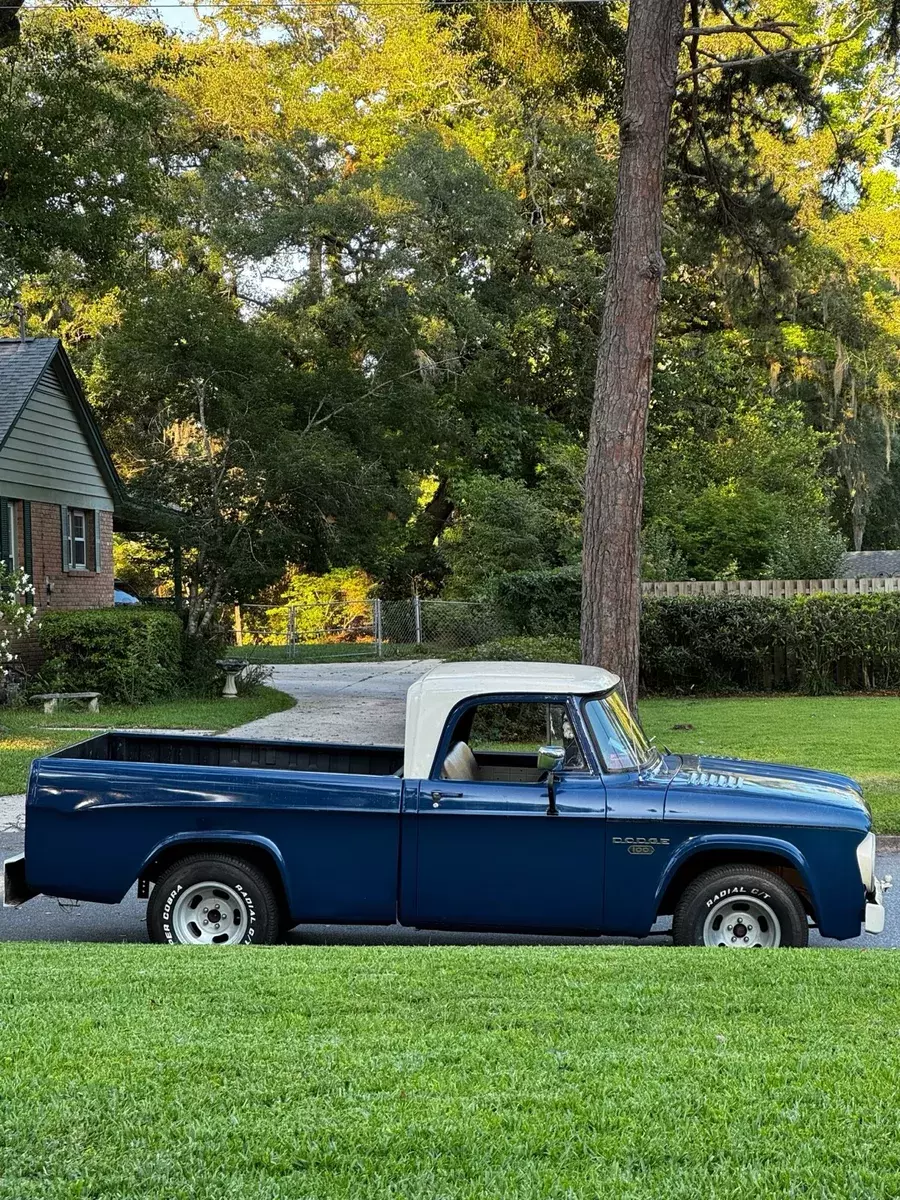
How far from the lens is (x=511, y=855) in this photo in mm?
5957

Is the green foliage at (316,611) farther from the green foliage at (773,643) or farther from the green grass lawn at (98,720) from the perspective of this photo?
the green grass lawn at (98,720)

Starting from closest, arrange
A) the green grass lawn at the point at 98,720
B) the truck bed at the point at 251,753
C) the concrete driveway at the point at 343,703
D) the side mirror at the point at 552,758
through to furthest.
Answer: the side mirror at the point at 552,758
the truck bed at the point at 251,753
the green grass lawn at the point at 98,720
the concrete driveway at the point at 343,703

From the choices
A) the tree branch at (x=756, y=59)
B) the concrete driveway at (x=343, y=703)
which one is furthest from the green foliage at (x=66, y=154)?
the tree branch at (x=756, y=59)

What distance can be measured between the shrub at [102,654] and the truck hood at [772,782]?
13.6 m

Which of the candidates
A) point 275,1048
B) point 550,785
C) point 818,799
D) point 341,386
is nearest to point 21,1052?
point 275,1048

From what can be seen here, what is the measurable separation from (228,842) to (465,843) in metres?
1.26

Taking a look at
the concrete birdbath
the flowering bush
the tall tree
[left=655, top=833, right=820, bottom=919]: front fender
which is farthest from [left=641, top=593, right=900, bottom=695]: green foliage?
[left=655, top=833, right=820, bottom=919]: front fender

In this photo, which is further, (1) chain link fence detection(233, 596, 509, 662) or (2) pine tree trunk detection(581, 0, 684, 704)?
(1) chain link fence detection(233, 596, 509, 662)

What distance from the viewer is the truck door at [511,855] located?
5.93 metres

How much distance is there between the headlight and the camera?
5836mm

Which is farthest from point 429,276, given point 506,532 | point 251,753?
point 251,753

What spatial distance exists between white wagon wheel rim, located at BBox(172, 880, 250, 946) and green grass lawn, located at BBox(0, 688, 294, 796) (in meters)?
5.91

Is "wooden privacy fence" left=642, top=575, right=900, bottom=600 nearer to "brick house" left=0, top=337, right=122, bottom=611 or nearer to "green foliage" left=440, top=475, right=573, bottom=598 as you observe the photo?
"green foliage" left=440, top=475, right=573, bottom=598

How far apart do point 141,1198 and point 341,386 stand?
20.5m
